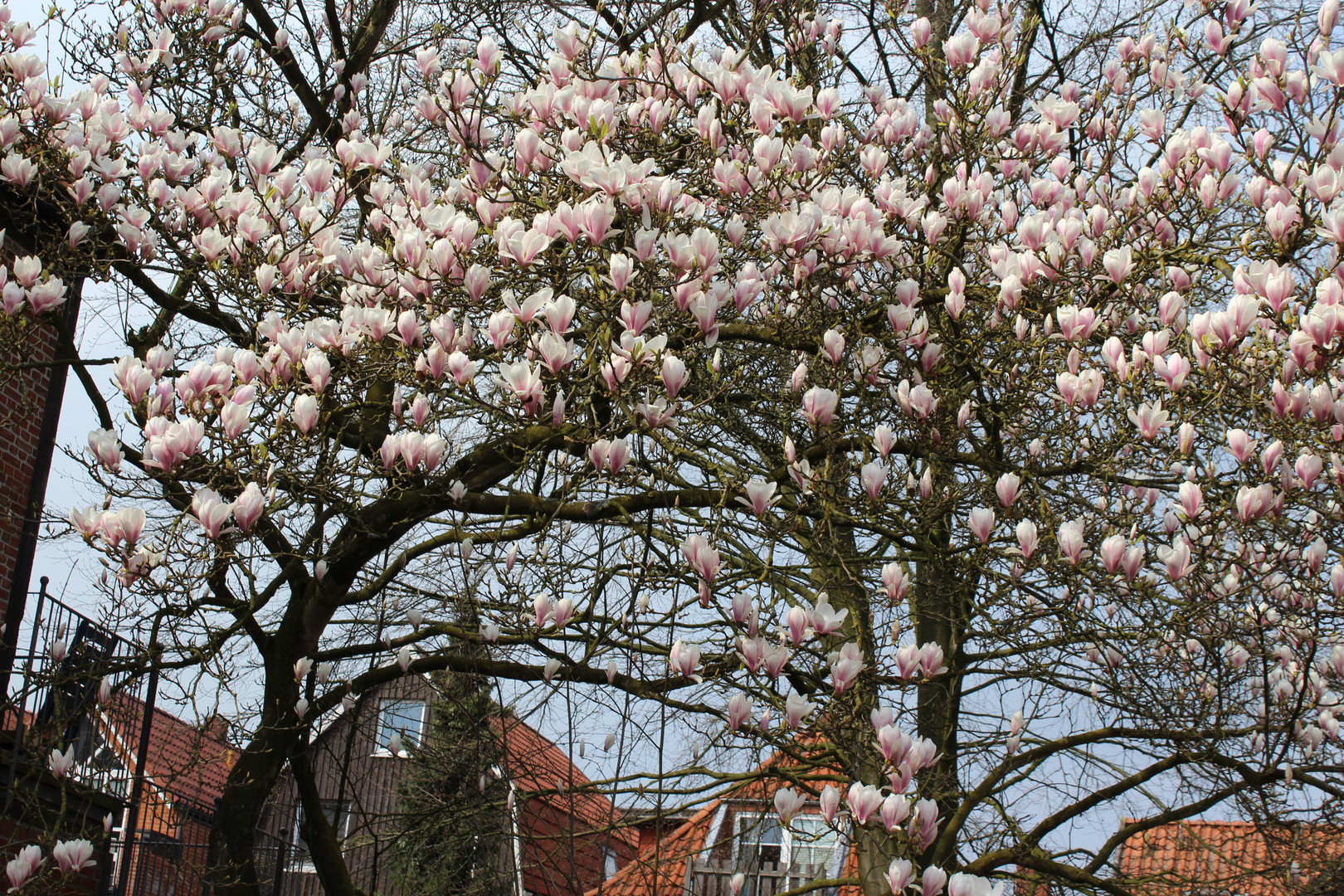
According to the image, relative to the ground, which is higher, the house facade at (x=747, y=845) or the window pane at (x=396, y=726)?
the window pane at (x=396, y=726)

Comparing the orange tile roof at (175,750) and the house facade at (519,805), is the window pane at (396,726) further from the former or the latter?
the orange tile roof at (175,750)

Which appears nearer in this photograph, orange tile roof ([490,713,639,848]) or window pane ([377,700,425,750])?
orange tile roof ([490,713,639,848])

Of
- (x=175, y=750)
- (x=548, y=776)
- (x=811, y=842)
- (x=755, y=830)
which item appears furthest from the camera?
(x=175, y=750)

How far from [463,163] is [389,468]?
1420mm

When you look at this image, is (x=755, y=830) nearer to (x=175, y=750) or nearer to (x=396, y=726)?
(x=396, y=726)

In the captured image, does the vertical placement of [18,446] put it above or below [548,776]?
above

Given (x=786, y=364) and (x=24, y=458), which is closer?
(x=786, y=364)

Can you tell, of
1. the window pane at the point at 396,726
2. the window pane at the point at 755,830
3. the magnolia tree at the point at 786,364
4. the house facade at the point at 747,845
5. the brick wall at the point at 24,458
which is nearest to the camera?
the magnolia tree at the point at 786,364

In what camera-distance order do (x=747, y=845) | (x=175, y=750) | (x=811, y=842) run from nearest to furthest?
1. (x=811, y=842)
2. (x=747, y=845)
3. (x=175, y=750)

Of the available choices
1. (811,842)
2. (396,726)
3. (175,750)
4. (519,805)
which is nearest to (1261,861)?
(811,842)

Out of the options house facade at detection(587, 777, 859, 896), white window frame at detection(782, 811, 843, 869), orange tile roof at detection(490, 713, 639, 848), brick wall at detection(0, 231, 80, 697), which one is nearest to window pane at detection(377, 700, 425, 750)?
orange tile roof at detection(490, 713, 639, 848)

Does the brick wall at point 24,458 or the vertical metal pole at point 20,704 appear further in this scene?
the brick wall at point 24,458

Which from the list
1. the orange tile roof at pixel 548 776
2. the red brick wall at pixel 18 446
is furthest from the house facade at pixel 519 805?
the red brick wall at pixel 18 446

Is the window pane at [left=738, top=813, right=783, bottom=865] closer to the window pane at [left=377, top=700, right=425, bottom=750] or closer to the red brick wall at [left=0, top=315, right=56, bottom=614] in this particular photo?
the window pane at [left=377, top=700, right=425, bottom=750]
